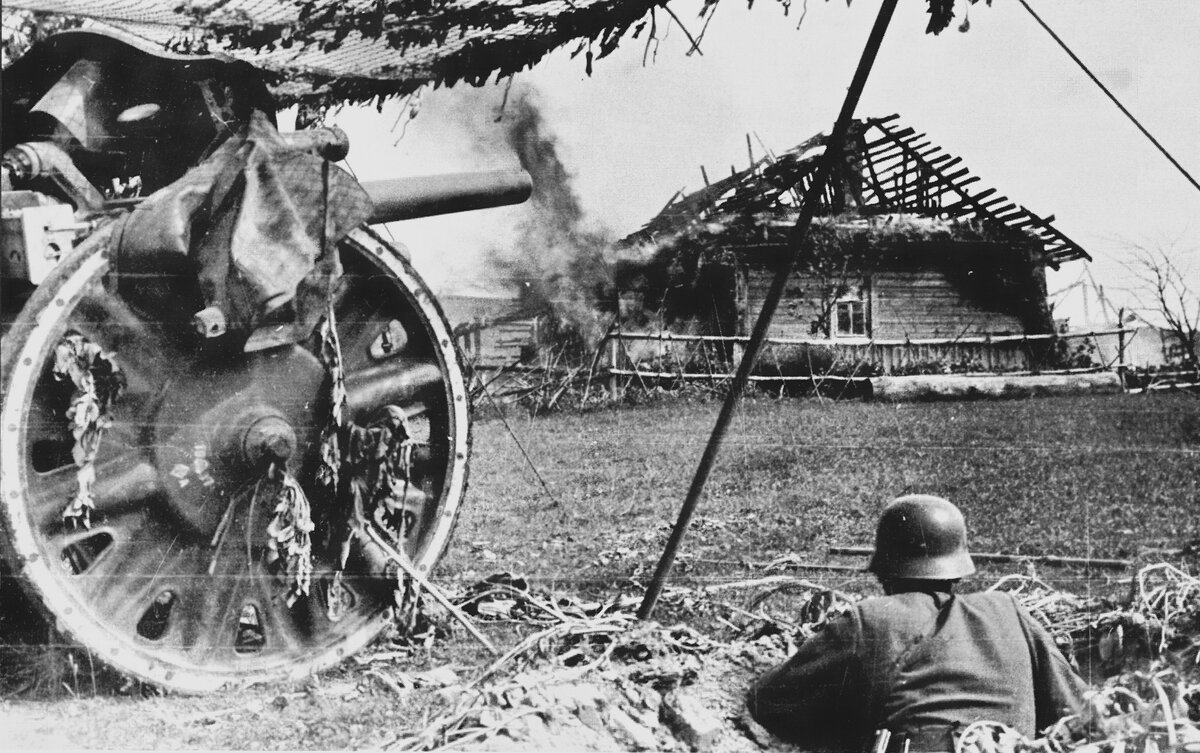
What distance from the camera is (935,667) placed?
A: 2539 mm

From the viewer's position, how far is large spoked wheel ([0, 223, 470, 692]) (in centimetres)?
302

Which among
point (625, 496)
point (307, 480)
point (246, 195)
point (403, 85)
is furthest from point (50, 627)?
point (625, 496)

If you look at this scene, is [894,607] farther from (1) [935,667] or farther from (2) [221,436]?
(2) [221,436]

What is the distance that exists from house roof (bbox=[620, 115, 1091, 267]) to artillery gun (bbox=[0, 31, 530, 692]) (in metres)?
2.01

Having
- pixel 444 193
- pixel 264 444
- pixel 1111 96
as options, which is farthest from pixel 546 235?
pixel 1111 96

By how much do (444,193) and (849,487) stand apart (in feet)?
8.51

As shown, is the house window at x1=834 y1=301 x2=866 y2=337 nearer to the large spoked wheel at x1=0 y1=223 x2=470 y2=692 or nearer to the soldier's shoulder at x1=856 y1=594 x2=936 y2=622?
the large spoked wheel at x1=0 y1=223 x2=470 y2=692

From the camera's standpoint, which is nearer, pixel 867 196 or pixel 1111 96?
pixel 1111 96

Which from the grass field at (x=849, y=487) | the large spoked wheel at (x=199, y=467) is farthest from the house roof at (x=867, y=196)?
the large spoked wheel at (x=199, y=467)

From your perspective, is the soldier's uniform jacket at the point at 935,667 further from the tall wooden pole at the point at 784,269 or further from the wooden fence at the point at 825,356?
the wooden fence at the point at 825,356

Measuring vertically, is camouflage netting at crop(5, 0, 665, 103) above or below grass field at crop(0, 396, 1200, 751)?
above

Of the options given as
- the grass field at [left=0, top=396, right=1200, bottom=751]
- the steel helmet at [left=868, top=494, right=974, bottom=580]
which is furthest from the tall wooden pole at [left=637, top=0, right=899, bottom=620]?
the steel helmet at [left=868, top=494, right=974, bottom=580]

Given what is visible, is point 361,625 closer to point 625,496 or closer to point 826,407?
point 625,496

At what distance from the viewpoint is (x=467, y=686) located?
11.0 ft
